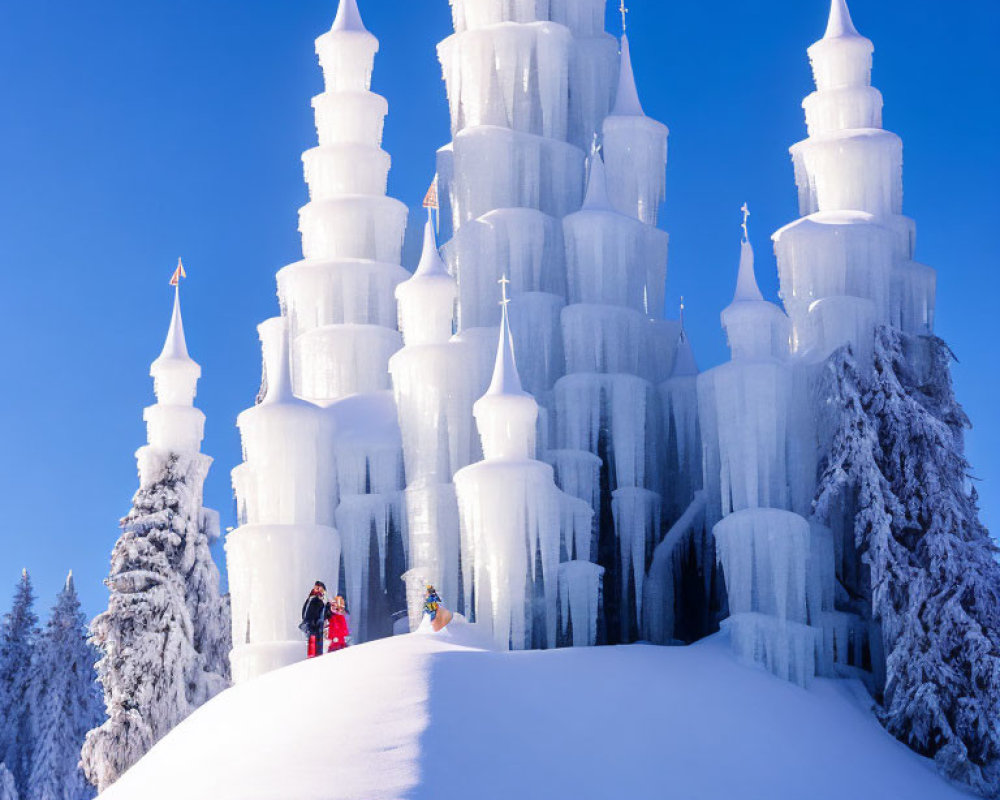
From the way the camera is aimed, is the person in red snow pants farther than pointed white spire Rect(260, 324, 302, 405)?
No

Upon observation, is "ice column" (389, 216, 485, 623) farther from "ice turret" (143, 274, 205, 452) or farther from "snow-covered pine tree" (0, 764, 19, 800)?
"snow-covered pine tree" (0, 764, 19, 800)

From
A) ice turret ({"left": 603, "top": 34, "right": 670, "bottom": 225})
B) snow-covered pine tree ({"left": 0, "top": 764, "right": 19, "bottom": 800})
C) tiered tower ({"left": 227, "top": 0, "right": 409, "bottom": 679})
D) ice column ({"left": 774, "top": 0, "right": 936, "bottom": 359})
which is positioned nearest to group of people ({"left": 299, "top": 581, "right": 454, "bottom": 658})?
tiered tower ({"left": 227, "top": 0, "right": 409, "bottom": 679})

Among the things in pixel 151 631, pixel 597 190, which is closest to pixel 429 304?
pixel 597 190

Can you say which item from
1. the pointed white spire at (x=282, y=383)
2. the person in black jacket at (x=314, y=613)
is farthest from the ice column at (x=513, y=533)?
the pointed white spire at (x=282, y=383)

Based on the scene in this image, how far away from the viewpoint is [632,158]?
52406 millimetres

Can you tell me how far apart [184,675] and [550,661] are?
1590 centimetres

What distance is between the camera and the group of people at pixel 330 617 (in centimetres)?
3972

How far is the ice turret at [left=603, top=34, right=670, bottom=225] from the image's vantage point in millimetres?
52344

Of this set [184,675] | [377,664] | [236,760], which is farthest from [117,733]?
[236,760]

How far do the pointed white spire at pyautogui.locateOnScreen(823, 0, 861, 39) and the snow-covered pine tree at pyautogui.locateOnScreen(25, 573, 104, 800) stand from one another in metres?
32.4

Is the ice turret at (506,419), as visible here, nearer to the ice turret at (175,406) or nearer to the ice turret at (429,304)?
the ice turret at (429,304)

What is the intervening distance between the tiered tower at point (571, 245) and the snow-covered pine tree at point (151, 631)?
9620mm

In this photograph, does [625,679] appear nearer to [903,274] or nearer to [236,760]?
[236,760]

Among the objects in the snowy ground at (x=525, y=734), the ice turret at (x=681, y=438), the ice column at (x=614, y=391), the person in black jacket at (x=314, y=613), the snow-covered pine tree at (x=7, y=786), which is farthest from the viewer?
the snow-covered pine tree at (x=7, y=786)
